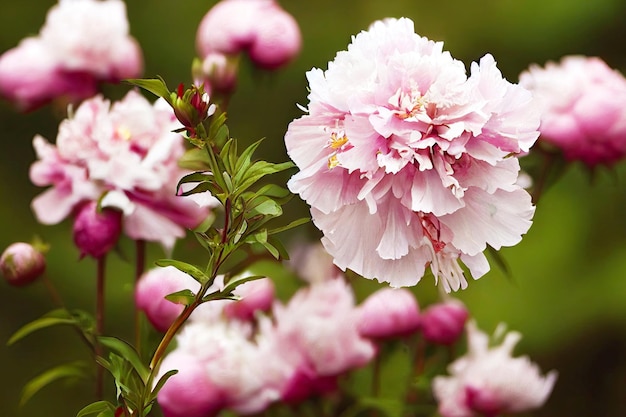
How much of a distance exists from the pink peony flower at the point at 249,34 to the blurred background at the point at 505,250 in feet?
1.82

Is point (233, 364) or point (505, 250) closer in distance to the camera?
point (233, 364)

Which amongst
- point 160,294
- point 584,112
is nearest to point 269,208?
point 160,294

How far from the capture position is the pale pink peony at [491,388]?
47 centimetres

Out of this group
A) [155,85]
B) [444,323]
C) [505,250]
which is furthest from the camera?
[505,250]

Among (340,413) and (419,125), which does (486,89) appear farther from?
(340,413)

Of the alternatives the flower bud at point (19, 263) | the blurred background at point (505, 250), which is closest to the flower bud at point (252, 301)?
the flower bud at point (19, 263)

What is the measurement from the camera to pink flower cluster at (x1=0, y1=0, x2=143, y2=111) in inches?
20.0

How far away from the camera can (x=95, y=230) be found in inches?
16.0

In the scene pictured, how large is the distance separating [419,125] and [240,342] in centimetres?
19

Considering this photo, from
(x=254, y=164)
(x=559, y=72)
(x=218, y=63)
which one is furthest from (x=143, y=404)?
(x=559, y=72)

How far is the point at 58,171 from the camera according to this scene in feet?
1.43

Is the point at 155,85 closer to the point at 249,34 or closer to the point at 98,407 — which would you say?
the point at 98,407

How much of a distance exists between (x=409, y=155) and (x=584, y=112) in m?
0.22

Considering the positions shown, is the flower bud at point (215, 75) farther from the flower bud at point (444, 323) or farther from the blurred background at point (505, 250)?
the blurred background at point (505, 250)
